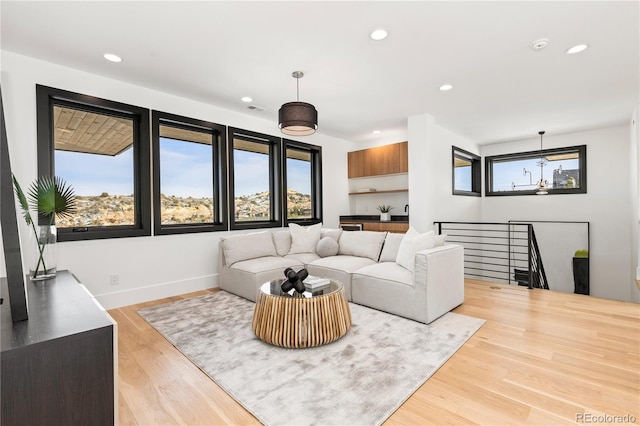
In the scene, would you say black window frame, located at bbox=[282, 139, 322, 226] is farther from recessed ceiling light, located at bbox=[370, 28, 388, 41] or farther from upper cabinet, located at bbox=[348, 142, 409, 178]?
recessed ceiling light, located at bbox=[370, 28, 388, 41]

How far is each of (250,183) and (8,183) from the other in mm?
3679

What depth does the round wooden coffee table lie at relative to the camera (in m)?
2.38

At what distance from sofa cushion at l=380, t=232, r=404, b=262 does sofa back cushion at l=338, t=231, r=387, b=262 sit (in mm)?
100

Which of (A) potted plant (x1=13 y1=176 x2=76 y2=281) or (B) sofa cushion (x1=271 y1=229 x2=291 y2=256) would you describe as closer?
(A) potted plant (x1=13 y1=176 x2=76 y2=281)

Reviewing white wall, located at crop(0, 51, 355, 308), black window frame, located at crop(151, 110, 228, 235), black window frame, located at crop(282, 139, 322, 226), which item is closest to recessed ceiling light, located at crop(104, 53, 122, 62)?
white wall, located at crop(0, 51, 355, 308)

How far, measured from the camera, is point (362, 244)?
4.17m

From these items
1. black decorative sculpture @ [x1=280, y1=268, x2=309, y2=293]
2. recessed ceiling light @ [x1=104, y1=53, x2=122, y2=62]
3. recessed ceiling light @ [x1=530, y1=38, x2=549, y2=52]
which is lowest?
black decorative sculpture @ [x1=280, y1=268, x2=309, y2=293]

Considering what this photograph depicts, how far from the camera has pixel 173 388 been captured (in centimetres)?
192

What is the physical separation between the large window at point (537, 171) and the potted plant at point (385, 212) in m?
2.50

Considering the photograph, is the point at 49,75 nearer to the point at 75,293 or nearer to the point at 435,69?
the point at 75,293

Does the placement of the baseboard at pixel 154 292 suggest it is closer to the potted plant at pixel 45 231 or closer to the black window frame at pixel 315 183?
the potted plant at pixel 45 231

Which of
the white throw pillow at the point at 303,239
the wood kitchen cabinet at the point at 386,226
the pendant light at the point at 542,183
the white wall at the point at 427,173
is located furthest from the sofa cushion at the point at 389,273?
the pendant light at the point at 542,183

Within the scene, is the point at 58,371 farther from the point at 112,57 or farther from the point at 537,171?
the point at 537,171

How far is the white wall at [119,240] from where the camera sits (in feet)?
9.52
